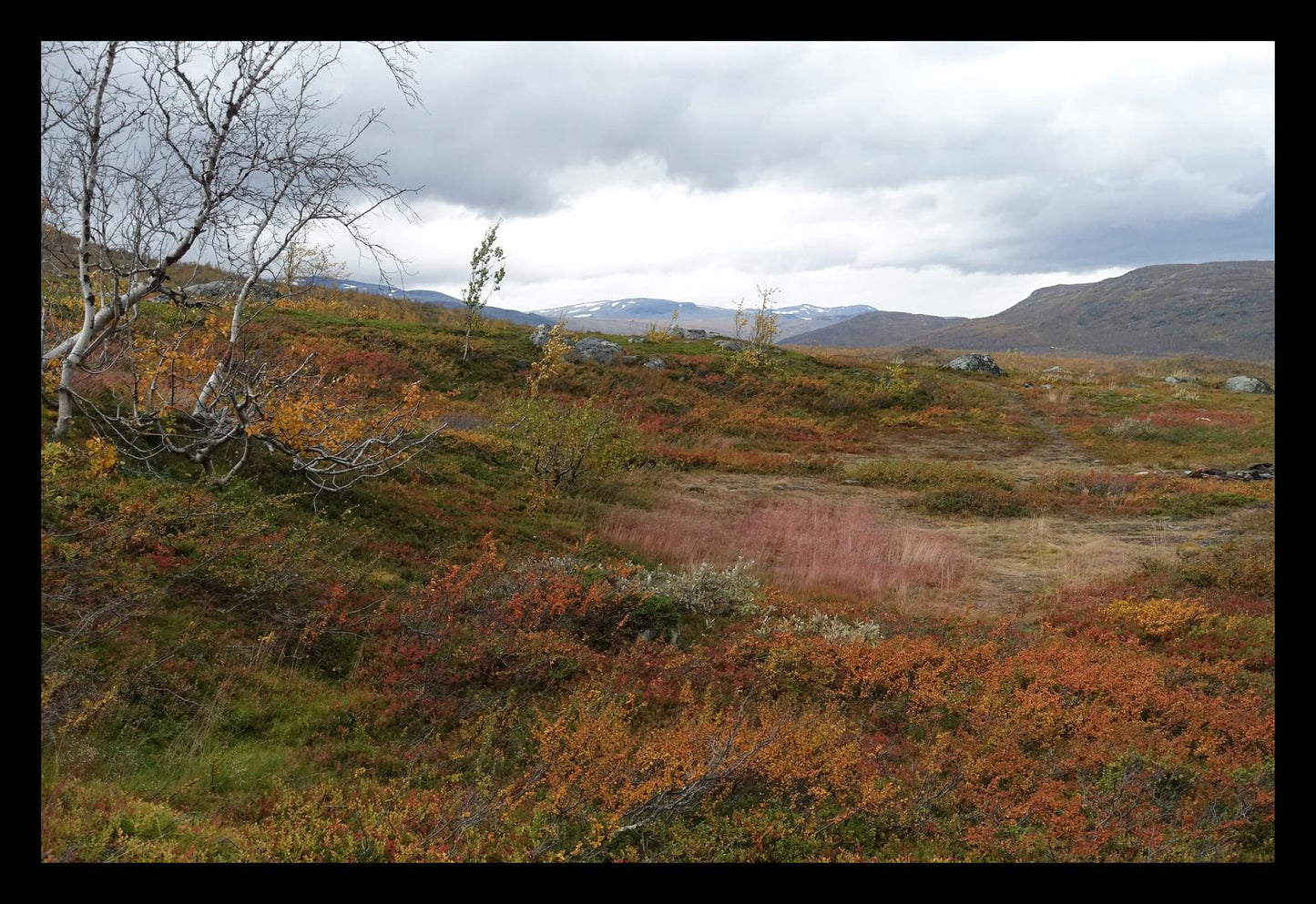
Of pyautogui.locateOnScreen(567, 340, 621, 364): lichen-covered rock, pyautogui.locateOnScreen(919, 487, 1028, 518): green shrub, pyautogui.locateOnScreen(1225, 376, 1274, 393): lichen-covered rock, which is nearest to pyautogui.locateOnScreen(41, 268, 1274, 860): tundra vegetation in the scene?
pyautogui.locateOnScreen(919, 487, 1028, 518): green shrub

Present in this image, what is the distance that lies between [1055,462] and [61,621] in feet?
81.1

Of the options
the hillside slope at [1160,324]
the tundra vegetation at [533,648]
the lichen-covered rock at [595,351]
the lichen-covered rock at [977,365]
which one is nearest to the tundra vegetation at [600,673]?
the tundra vegetation at [533,648]

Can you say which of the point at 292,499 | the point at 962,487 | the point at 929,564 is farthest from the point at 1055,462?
the point at 292,499

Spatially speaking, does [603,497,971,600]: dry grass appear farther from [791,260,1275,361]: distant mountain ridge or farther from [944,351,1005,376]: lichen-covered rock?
[791,260,1275,361]: distant mountain ridge

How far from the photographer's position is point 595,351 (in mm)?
32438

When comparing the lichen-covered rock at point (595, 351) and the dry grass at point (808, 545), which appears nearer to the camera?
the dry grass at point (808, 545)

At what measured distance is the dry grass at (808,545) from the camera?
34.6ft

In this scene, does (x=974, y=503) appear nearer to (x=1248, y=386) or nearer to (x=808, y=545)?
(x=808, y=545)

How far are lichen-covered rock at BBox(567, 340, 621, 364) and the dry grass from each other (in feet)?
58.5

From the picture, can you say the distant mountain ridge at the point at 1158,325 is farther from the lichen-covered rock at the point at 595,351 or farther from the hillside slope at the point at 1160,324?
the lichen-covered rock at the point at 595,351

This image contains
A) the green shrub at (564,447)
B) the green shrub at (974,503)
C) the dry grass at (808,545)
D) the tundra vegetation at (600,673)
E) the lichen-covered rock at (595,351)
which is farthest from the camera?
the lichen-covered rock at (595,351)

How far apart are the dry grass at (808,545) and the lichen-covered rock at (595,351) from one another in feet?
58.5

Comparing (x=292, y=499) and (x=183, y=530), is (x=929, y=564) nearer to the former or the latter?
(x=292, y=499)

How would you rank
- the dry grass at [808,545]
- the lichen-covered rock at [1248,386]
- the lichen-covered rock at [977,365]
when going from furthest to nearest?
1. the lichen-covered rock at [977,365]
2. the lichen-covered rock at [1248,386]
3. the dry grass at [808,545]
